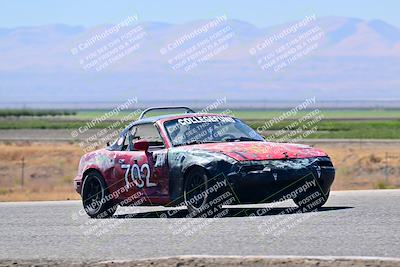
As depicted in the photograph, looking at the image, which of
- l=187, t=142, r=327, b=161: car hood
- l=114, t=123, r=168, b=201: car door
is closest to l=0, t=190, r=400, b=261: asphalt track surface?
l=114, t=123, r=168, b=201: car door

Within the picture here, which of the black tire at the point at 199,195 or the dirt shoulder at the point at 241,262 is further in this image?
the black tire at the point at 199,195

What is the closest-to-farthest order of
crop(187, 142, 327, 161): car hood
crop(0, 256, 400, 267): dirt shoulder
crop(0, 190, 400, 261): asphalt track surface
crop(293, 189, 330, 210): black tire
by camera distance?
crop(0, 256, 400, 267): dirt shoulder, crop(0, 190, 400, 261): asphalt track surface, crop(187, 142, 327, 161): car hood, crop(293, 189, 330, 210): black tire

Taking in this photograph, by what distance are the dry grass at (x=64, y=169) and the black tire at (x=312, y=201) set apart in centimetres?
1463

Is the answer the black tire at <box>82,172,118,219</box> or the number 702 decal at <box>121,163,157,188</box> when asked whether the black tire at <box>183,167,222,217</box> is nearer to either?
the number 702 decal at <box>121,163,157,188</box>

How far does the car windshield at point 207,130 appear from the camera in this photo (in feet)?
50.6

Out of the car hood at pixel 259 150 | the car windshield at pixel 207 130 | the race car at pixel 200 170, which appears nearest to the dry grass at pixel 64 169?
the race car at pixel 200 170

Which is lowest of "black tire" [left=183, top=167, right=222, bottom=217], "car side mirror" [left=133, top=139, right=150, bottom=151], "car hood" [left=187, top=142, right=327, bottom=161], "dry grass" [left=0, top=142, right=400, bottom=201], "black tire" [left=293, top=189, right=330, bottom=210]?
"dry grass" [left=0, top=142, right=400, bottom=201]

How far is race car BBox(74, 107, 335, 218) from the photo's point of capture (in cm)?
1427

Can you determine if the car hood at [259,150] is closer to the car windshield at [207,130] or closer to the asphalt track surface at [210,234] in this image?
the car windshield at [207,130]

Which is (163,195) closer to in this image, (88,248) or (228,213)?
(228,213)

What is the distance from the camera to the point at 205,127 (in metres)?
15.6

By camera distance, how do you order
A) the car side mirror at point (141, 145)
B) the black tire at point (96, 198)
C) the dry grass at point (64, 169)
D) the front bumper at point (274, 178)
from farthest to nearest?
the dry grass at point (64, 169) → the black tire at point (96, 198) → the car side mirror at point (141, 145) → the front bumper at point (274, 178)

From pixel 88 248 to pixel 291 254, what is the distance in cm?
237

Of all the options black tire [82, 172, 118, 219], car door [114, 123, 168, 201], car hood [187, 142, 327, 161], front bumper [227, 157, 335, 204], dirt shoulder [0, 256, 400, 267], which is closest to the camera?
dirt shoulder [0, 256, 400, 267]
